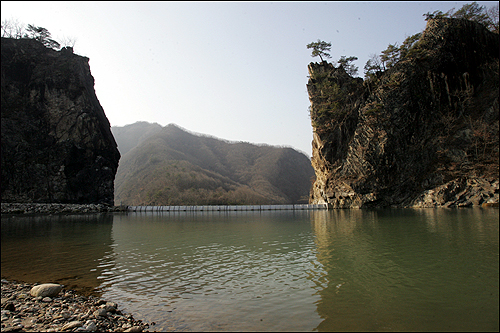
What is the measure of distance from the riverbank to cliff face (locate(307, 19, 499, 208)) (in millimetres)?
38858

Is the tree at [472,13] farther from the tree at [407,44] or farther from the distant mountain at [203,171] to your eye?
the distant mountain at [203,171]

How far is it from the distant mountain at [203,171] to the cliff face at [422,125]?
40673 millimetres

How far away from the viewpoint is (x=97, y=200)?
48969mm

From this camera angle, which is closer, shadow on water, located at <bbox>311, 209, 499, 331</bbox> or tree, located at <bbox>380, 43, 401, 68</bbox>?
shadow on water, located at <bbox>311, 209, 499, 331</bbox>

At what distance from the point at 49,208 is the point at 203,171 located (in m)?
70.7

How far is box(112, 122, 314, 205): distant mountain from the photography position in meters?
85.8

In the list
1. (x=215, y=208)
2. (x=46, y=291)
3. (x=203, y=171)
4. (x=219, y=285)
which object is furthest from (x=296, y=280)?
(x=203, y=171)

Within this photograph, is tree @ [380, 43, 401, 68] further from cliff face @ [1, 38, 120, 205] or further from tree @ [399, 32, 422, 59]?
cliff face @ [1, 38, 120, 205]

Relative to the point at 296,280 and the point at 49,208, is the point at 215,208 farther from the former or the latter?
the point at 296,280

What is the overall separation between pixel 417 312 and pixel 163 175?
94.8 m

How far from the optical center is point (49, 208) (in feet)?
138

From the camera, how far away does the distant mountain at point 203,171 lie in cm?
8575

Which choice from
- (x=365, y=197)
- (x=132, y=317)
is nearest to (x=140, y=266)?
(x=132, y=317)

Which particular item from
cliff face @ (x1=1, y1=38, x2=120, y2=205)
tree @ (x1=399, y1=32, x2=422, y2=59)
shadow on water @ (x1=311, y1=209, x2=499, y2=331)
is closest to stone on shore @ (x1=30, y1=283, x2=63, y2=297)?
shadow on water @ (x1=311, y1=209, x2=499, y2=331)
